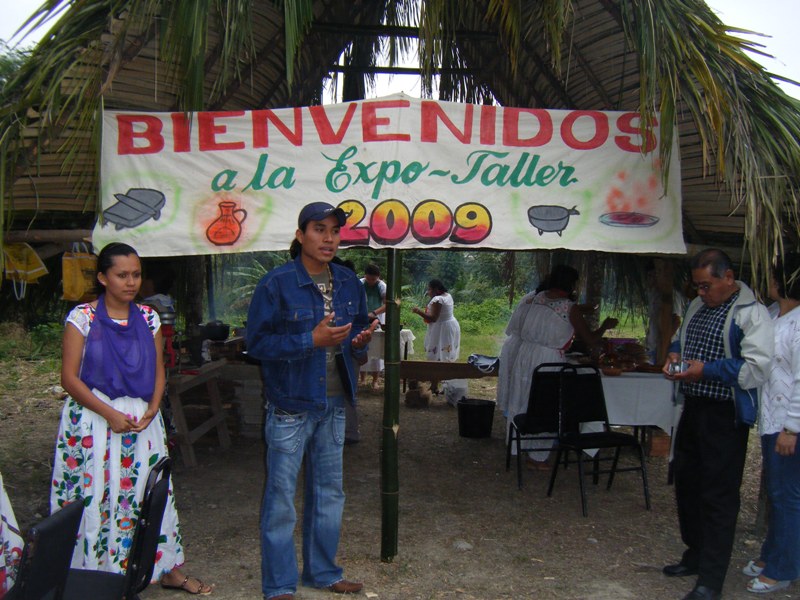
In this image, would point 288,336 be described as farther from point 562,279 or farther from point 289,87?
point 562,279

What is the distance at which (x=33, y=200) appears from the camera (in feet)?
15.2

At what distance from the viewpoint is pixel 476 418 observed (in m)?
7.11

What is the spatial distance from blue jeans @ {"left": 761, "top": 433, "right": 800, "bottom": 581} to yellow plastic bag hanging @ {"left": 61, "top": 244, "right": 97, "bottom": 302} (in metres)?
4.00

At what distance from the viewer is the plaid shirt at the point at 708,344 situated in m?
3.52

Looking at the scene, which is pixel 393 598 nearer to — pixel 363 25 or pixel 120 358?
pixel 120 358

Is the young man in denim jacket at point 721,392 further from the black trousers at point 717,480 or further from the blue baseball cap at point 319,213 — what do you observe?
the blue baseball cap at point 319,213

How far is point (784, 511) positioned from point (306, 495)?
244cm

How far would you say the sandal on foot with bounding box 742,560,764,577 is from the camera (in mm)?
3924

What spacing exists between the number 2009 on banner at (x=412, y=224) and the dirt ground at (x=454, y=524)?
6.03ft

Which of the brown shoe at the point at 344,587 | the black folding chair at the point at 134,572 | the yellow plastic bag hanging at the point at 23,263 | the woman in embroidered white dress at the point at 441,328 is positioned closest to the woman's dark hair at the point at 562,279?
the brown shoe at the point at 344,587

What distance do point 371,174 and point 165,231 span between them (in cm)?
121

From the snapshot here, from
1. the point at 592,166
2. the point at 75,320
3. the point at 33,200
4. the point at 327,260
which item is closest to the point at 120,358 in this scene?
the point at 75,320

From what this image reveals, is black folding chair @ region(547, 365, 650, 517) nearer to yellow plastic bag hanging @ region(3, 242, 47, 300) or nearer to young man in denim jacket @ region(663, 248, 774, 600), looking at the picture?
young man in denim jacket @ region(663, 248, 774, 600)

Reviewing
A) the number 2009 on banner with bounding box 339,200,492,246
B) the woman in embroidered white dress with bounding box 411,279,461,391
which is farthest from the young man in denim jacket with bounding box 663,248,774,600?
the woman in embroidered white dress with bounding box 411,279,461,391
